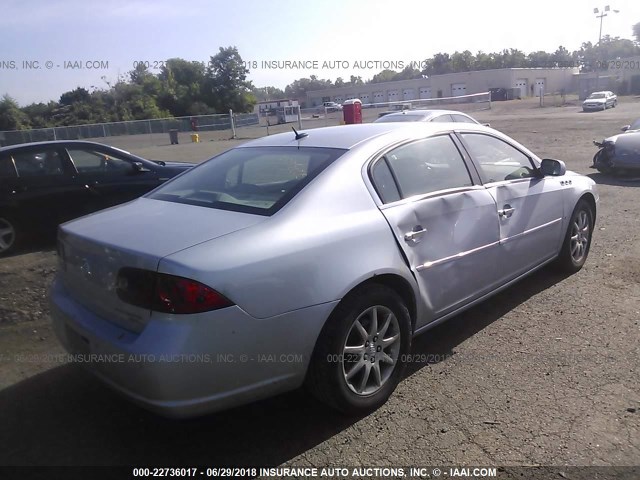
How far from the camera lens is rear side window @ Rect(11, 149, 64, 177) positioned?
7.37 meters

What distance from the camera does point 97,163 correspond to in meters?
7.73

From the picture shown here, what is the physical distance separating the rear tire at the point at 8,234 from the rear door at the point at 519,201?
19.7ft

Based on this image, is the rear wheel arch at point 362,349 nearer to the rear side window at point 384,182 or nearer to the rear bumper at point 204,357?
the rear bumper at point 204,357

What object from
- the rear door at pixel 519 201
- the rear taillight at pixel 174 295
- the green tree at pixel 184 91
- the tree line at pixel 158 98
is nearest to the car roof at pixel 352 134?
the rear door at pixel 519 201

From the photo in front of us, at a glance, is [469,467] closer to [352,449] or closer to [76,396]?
[352,449]

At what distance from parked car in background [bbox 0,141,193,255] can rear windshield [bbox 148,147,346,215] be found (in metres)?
4.12

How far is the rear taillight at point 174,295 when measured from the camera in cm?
246

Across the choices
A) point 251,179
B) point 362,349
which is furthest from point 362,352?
point 251,179

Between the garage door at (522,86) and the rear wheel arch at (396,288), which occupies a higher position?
the garage door at (522,86)

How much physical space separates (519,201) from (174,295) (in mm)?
2980

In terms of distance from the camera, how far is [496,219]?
4.03 metres

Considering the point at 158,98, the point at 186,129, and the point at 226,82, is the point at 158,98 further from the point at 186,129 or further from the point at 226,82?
the point at 186,129

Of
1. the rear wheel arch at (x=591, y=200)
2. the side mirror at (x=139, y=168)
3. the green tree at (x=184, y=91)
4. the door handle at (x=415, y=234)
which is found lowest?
the rear wheel arch at (x=591, y=200)

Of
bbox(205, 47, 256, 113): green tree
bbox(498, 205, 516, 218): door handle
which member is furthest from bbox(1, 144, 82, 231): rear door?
bbox(205, 47, 256, 113): green tree
